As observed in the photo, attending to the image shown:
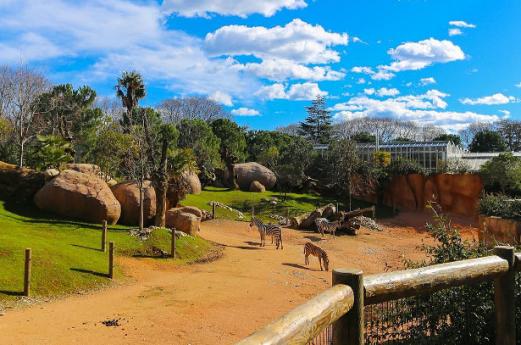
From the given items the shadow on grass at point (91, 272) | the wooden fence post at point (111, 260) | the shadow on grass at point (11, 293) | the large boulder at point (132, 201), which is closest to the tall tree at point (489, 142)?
the large boulder at point (132, 201)

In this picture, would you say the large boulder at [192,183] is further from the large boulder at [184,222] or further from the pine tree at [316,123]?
the pine tree at [316,123]

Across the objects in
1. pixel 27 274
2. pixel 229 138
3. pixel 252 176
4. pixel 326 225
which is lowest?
pixel 326 225

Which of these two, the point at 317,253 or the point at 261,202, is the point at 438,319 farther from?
the point at 261,202

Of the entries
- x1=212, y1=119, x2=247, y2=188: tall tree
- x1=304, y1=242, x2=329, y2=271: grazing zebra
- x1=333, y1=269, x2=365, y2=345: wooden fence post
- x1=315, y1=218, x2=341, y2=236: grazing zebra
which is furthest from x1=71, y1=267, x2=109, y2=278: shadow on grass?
Result: x1=212, y1=119, x2=247, y2=188: tall tree

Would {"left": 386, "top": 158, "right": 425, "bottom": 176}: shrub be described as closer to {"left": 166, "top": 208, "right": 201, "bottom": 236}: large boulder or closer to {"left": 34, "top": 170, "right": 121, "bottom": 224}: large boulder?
{"left": 166, "top": 208, "right": 201, "bottom": 236}: large boulder

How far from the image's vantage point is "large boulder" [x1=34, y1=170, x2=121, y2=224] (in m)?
20.2

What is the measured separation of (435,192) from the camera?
38812 millimetres

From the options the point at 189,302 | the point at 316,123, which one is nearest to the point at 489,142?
the point at 316,123

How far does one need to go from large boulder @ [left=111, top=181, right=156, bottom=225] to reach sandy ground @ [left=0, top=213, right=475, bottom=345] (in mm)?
3769

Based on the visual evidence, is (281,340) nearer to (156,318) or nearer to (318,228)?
(156,318)

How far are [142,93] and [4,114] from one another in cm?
1231

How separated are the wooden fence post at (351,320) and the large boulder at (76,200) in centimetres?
1837

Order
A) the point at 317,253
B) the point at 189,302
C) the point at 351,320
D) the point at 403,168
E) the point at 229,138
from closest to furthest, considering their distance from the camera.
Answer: the point at 351,320 < the point at 189,302 < the point at 317,253 < the point at 403,168 < the point at 229,138

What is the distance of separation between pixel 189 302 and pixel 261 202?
918 inches
